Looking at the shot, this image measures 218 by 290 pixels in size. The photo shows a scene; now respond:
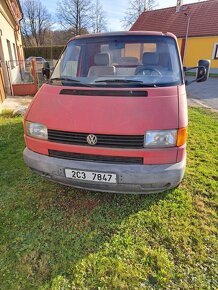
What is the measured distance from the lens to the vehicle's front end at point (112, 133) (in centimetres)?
230

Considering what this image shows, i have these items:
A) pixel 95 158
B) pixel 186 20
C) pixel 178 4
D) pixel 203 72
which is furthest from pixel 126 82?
pixel 178 4

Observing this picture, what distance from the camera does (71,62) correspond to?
11.7 feet

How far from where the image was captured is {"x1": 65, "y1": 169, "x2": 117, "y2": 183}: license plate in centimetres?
236

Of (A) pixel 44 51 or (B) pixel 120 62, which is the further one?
(A) pixel 44 51

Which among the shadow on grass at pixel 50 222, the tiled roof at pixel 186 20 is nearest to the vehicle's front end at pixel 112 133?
the shadow on grass at pixel 50 222

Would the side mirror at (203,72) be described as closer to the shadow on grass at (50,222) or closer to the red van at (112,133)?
the red van at (112,133)

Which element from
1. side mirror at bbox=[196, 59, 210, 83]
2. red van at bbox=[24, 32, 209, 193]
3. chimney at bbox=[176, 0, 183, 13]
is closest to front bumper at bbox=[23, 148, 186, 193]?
red van at bbox=[24, 32, 209, 193]

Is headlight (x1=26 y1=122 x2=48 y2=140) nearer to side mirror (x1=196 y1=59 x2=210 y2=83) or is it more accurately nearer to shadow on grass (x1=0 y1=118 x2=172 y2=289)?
shadow on grass (x1=0 y1=118 x2=172 y2=289)

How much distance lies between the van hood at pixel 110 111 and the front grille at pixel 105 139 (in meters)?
0.05

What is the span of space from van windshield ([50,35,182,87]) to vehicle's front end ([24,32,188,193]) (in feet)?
0.11

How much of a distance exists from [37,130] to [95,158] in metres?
0.76

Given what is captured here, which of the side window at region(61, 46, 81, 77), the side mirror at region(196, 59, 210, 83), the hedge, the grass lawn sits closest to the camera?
the grass lawn

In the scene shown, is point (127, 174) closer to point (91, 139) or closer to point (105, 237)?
point (91, 139)

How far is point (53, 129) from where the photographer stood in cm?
248
